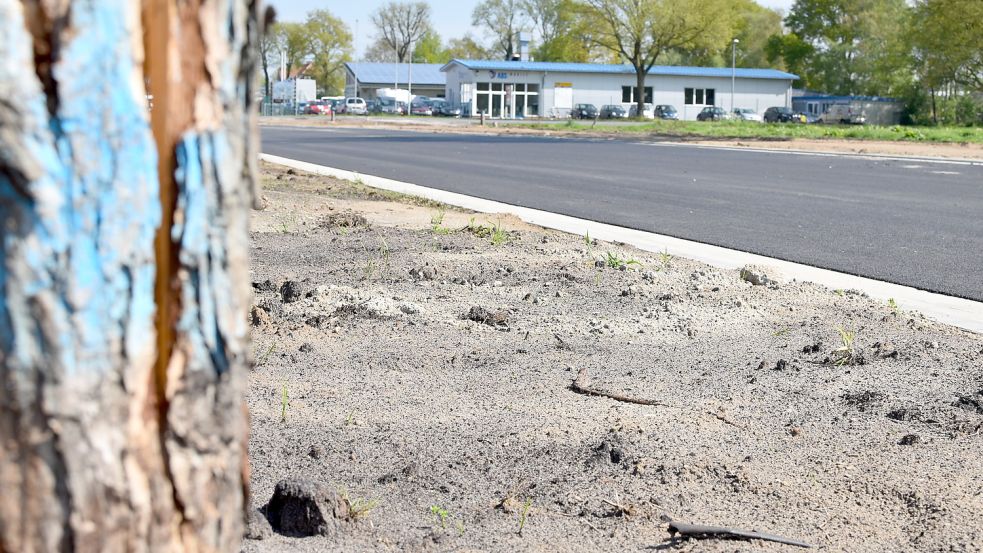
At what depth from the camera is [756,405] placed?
4234 mm

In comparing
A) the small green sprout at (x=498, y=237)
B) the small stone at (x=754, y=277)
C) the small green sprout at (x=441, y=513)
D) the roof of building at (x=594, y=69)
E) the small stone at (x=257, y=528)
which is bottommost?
the small green sprout at (x=441, y=513)

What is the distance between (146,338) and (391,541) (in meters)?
1.64

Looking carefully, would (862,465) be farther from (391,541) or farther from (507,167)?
(507,167)

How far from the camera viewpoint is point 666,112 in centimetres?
7662

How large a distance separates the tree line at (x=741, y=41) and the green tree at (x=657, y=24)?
0.07m

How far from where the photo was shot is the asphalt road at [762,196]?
9031 mm

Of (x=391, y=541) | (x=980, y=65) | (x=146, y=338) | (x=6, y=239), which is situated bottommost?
(x=391, y=541)

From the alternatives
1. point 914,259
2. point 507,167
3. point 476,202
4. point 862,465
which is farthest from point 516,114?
point 862,465

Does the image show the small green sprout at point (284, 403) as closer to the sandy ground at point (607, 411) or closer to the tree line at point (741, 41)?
the sandy ground at point (607, 411)

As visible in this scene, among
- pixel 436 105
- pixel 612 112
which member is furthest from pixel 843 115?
pixel 436 105

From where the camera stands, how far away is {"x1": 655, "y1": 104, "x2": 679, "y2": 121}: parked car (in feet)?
251

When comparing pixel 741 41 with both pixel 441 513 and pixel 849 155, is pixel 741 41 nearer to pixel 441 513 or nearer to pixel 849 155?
pixel 849 155

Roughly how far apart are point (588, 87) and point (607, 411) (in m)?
79.7

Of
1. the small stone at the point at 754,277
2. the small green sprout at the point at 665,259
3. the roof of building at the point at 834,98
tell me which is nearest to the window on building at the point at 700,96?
the roof of building at the point at 834,98
